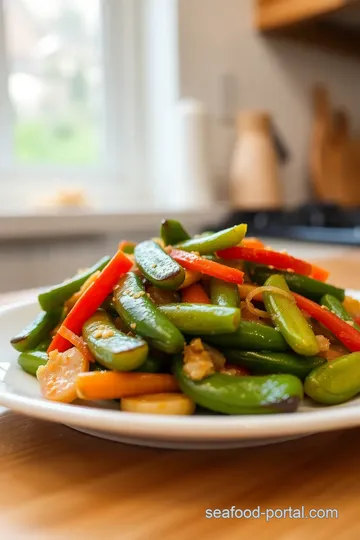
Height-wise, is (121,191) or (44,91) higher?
(44,91)

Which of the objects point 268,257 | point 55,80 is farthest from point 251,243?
point 55,80

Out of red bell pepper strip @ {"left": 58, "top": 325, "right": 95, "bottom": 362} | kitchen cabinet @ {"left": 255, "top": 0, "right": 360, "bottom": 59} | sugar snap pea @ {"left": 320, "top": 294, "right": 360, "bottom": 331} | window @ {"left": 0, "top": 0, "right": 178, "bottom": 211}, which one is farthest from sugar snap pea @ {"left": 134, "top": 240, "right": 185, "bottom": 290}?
kitchen cabinet @ {"left": 255, "top": 0, "right": 360, "bottom": 59}

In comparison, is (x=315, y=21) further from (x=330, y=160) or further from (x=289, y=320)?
(x=289, y=320)

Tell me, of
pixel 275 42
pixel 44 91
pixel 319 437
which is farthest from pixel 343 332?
pixel 275 42

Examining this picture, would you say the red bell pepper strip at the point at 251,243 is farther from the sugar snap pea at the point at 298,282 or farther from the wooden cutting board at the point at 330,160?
the wooden cutting board at the point at 330,160

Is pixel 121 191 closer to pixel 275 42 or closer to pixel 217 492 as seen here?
pixel 275 42

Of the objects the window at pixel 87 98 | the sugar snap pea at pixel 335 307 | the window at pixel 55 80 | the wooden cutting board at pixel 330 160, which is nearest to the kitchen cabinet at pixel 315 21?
the wooden cutting board at pixel 330 160

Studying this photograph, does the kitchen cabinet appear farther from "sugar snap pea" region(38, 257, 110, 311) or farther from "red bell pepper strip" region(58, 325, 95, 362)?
"red bell pepper strip" region(58, 325, 95, 362)
